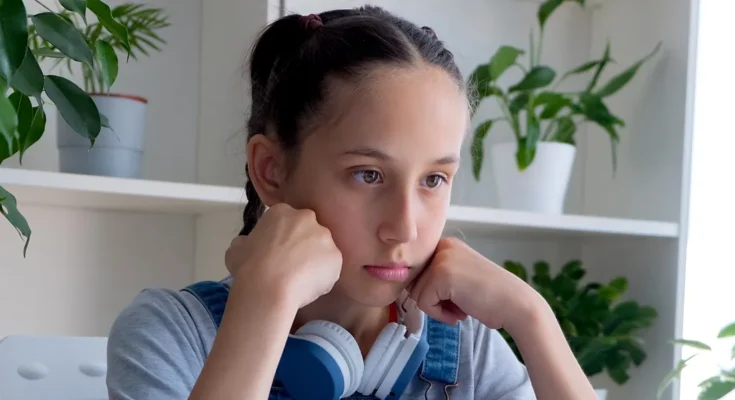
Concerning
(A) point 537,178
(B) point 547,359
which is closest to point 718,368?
(A) point 537,178

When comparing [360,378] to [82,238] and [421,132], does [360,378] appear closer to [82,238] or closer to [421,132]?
[421,132]

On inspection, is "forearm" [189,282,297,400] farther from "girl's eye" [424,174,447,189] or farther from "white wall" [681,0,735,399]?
"white wall" [681,0,735,399]

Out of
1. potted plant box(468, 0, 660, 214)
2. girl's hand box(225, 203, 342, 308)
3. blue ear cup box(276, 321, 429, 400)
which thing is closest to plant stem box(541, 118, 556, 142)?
potted plant box(468, 0, 660, 214)

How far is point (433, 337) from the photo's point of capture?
1.19 metres

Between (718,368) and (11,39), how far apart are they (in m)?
1.51

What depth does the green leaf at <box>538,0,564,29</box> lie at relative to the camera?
1934mm

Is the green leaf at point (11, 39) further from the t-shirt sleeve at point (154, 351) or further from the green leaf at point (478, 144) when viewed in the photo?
the green leaf at point (478, 144)

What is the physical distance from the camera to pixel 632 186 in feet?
6.67

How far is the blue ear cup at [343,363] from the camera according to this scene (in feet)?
3.34

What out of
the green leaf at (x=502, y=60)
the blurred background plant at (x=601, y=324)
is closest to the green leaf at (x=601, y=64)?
the green leaf at (x=502, y=60)

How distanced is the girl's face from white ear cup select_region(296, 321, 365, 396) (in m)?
0.05

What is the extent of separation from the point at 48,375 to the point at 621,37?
1.52 m

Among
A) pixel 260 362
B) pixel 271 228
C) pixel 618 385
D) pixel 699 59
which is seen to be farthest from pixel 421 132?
pixel 618 385

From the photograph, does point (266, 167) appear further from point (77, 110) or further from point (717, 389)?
point (717, 389)
